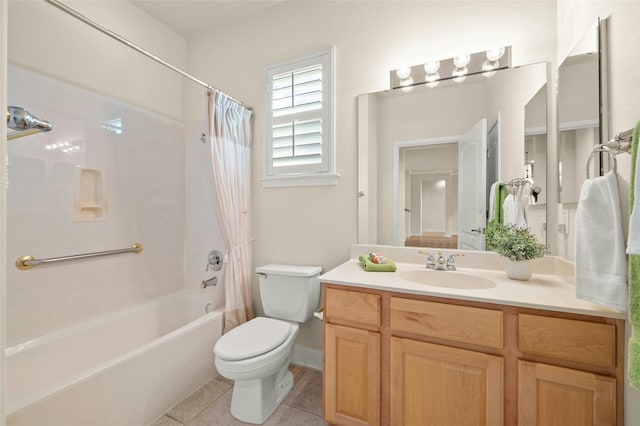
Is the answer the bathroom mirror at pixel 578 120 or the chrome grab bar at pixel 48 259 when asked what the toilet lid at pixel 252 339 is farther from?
the bathroom mirror at pixel 578 120

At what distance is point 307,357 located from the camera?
2.18 m

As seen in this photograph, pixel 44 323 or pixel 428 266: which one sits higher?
pixel 428 266

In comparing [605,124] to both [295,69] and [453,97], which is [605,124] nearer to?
[453,97]

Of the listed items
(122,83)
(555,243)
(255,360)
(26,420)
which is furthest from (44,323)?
(555,243)

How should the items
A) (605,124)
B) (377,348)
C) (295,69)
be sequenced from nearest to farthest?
(605,124) < (377,348) < (295,69)

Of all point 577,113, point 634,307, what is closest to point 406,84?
point 577,113

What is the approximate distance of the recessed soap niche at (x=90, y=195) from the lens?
1.89 meters

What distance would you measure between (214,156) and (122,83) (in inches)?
40.2

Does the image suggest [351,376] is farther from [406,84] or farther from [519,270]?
[406,84]

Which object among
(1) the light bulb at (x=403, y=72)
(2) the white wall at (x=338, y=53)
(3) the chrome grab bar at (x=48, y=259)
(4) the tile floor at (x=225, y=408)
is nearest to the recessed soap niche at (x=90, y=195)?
(3) the chrome grab bar at (x=48, y=259)

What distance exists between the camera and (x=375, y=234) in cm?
196

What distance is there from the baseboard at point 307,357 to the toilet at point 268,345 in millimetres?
277

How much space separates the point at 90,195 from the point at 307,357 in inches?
78.2

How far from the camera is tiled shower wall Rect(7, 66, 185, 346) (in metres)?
1.62
